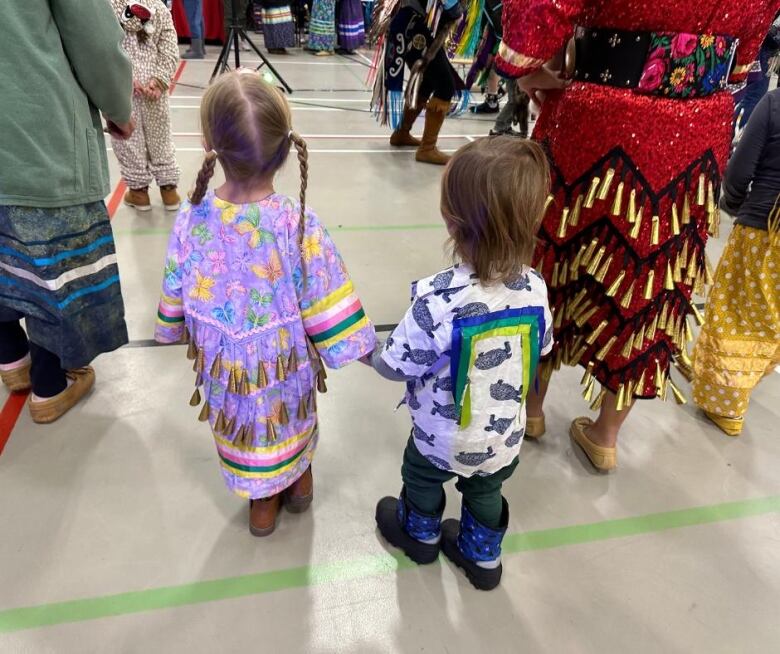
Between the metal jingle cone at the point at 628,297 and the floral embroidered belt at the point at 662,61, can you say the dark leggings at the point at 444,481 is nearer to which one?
the metal jingle cone at the point at 628,297

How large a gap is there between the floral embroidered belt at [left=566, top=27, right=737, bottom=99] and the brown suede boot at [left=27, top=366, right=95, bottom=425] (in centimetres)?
168

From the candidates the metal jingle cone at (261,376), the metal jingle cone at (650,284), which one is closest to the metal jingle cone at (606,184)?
the metal jingle cone at (650,284)

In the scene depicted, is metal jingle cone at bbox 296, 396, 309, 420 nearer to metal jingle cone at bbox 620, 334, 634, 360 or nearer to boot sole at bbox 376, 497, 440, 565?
boot sole at bbox 376, 497, 440, 565

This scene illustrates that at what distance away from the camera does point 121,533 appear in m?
1.42

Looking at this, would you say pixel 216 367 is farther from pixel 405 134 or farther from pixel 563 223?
pixel 405 134

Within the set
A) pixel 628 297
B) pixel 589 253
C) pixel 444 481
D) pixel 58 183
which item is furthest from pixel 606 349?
pixel 58 183

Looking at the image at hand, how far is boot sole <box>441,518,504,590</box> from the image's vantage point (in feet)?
4.37

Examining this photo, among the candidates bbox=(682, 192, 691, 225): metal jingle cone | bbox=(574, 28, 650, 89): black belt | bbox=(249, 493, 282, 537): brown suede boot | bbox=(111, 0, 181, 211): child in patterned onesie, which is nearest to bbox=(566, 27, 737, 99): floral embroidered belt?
bbox=(574, 28, 650, 89): black belt

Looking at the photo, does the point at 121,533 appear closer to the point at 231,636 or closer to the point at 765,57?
the point at 231,636

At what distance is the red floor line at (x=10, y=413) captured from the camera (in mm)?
1672

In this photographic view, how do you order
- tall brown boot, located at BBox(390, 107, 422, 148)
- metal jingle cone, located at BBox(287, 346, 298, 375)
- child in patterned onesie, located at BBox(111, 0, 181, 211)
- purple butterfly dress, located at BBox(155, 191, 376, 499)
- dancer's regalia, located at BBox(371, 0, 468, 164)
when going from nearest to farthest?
purple butterfly dress, located at BBox(155, 191, 376, 499) → metal jingle cone, located at BBox(287, 346, 298, 375) → child in patterned onesie, located at BBox(111, 0, 181, 211) → dancer's regalia, located at BBox(371, 0, 468, 164) → tall brown boot, located at BBox(390, 107, 422, 148)

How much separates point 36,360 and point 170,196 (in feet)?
5.28

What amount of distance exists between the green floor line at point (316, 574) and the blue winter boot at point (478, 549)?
0.38 feet

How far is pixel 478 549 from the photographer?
132cm
